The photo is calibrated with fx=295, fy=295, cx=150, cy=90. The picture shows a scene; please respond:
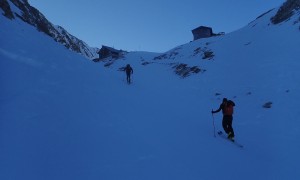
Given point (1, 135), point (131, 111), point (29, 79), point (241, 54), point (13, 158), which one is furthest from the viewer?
point (241, 54)

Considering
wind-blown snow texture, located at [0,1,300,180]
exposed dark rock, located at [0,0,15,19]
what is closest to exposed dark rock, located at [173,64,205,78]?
wind-blown snow texture, located at [0,1,300,180]

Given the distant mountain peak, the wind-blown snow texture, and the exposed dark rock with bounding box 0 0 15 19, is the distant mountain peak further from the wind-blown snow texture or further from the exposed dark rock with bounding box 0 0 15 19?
the exposed dark rock with bounding box 0 0 15 19

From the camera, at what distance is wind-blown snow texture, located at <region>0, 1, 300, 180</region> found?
8.55m

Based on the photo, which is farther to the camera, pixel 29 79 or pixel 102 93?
pixel 102 93

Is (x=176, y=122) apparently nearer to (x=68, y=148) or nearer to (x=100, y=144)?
(x=100, y=144)

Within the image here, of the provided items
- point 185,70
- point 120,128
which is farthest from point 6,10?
point 185,70

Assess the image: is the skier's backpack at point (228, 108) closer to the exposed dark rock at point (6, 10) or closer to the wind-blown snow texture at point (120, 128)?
the wind-blown snow texture at point (120, 128)

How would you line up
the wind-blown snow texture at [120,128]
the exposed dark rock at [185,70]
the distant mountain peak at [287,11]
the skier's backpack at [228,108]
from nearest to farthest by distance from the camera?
1. the wind-blown snow texture at [120,128]
2. the skier's backpack at [228,108]
3. the exposed dark rock at [185,70]
4. the distant mountain peak at [287,11]

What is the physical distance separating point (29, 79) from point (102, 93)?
528cm

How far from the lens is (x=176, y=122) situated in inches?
623

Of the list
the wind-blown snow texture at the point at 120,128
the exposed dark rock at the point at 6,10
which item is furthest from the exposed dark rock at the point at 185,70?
the exposed dark rock at the point at 6,10

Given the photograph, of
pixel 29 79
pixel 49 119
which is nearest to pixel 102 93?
pixel 29 79

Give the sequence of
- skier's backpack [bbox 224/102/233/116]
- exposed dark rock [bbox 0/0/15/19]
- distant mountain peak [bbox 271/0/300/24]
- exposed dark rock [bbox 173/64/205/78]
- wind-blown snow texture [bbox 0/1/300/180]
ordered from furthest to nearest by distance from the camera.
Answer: distant mountain peak [bbox 271/0/300/24] → exposed dark rock [bbox 173/64/205/78] → exposed dark rock [bbox 0/0/15/19] → skier's backpack [bbox 224/102/233/116] → wind-blown snow texture [bbox 0/1/300/180]

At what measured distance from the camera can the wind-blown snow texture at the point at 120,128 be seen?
8.55m
